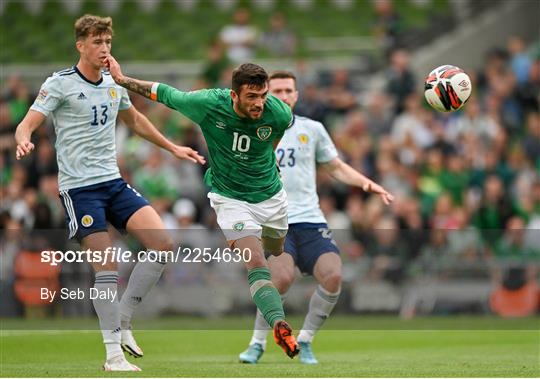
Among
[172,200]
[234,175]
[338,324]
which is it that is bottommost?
[338,324]

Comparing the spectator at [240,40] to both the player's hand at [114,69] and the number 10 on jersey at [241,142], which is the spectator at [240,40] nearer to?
the player's hand at [114,69]

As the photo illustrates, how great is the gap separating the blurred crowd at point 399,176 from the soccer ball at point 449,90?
6033mm

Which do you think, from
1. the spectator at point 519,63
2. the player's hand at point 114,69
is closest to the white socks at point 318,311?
the player's hand at point 114,69

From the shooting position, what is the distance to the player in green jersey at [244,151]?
33.9ft

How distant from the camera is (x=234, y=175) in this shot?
427 inches

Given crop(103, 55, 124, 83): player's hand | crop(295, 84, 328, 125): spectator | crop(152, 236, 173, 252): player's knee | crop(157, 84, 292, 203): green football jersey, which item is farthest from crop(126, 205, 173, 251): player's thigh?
crop(295, 84, 328, 125): spectator

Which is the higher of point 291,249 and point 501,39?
point 501,39

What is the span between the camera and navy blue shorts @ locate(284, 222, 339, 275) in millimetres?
12711

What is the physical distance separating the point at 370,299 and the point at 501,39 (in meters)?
10.4

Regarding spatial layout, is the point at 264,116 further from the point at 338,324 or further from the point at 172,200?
the point at 172,200

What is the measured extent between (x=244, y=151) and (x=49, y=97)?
1.83 metres

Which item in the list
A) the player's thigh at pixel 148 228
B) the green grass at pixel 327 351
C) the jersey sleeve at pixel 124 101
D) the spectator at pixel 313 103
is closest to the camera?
the green grass at pixel 327 351

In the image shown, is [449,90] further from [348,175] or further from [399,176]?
[399,176]

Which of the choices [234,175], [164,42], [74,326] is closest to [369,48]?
[164,42]
